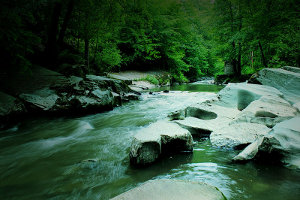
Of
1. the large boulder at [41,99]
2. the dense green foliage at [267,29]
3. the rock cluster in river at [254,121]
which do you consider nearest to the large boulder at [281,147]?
the rock cluster in river at [254,121]

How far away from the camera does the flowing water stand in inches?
77.6

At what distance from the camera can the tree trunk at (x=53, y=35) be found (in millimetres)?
6865

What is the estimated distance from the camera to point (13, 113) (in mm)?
4547

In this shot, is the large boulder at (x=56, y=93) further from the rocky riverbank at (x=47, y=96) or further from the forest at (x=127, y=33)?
the forest at (x=127, y=33)

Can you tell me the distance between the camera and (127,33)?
19.9 m

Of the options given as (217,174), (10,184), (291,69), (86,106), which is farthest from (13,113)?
(291,69)

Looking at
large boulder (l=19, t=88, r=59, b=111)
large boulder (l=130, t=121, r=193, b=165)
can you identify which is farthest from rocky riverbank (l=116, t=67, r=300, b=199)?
large boulder (l=19, t=88, r=59, b=111)

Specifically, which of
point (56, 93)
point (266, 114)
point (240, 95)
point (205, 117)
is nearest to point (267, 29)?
point (240, 95)

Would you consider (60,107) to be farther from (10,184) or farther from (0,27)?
(10,184)

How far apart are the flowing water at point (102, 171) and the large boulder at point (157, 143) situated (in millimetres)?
148

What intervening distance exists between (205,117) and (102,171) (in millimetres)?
3182

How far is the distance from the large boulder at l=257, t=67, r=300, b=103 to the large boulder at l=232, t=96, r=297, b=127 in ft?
6.05

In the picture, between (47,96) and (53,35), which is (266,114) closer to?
(47,96)

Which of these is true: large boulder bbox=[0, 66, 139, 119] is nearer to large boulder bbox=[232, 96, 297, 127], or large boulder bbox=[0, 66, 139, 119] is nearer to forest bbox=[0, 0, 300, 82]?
forest bbox=[0, 0, 300, 82]
